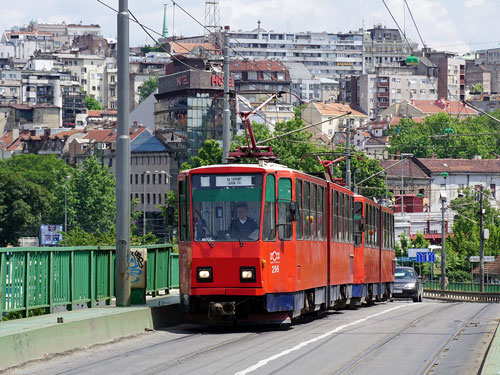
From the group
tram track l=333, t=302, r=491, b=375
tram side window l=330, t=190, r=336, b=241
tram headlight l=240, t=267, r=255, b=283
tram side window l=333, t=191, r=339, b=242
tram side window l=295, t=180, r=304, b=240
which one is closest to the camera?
tram track l=333, t=302, r=491, b=375

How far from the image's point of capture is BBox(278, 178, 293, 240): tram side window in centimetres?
2382

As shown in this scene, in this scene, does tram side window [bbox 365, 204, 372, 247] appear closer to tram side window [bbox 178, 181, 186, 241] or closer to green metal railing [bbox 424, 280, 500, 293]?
tram side window [bbox 178, 181, 186, 241]

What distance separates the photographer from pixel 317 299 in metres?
27.1

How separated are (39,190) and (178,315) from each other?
11175 centimetres

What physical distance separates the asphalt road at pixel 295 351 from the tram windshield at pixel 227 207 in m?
1.75

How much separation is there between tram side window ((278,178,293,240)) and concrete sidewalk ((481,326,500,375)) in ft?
17.1

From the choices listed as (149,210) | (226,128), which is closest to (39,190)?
(149,210)

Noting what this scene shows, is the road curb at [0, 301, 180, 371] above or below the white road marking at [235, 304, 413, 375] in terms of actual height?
above

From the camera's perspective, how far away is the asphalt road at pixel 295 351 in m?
17.0

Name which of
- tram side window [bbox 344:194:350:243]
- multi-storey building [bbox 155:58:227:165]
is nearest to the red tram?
tram side window [bbox 344:194:350:243]

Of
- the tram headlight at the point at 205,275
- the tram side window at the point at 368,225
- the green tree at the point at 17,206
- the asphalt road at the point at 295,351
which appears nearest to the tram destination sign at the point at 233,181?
the tram headlight at the point at 205,275

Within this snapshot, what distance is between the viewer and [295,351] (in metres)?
19.2

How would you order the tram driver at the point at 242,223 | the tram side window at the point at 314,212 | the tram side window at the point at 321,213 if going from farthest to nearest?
the tram side window at the point at 321,213, the tram side window at the point at 314,212, the tram driver at the point at 242,223

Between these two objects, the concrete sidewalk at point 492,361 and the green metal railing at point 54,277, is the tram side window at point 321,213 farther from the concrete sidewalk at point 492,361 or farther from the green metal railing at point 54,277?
the concrete sidewalk at point 492,361
